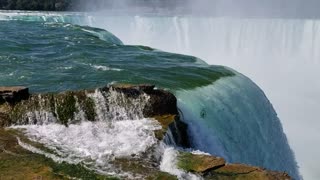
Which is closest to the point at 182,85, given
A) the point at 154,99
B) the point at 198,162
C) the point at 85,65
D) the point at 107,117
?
the point at 154,99

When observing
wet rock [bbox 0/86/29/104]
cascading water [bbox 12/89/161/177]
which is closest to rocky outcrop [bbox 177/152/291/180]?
cascading water [bbox 12/89/161/177]

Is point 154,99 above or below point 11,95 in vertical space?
below

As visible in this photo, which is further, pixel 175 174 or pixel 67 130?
pixel 67 130

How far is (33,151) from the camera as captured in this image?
27.9 feet

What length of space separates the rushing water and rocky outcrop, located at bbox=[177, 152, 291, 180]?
2.18 ft

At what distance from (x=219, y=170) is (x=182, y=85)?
6.29 meters

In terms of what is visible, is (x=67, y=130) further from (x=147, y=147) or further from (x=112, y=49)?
(x=112, y=49)

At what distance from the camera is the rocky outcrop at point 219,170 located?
7984 millimetres

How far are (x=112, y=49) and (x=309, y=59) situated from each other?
51.4ft

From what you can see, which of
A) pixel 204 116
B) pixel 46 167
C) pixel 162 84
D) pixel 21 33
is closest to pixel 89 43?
pixel 21 33

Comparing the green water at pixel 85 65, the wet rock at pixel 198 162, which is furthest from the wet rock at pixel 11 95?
the wet rock at pixel 198 162

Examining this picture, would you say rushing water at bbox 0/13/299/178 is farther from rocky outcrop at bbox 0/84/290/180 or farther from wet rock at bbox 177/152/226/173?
wet rock at bbox 177/152/226/173

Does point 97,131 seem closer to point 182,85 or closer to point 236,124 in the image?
point 236,124

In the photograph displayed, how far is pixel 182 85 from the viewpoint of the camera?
563 inches
